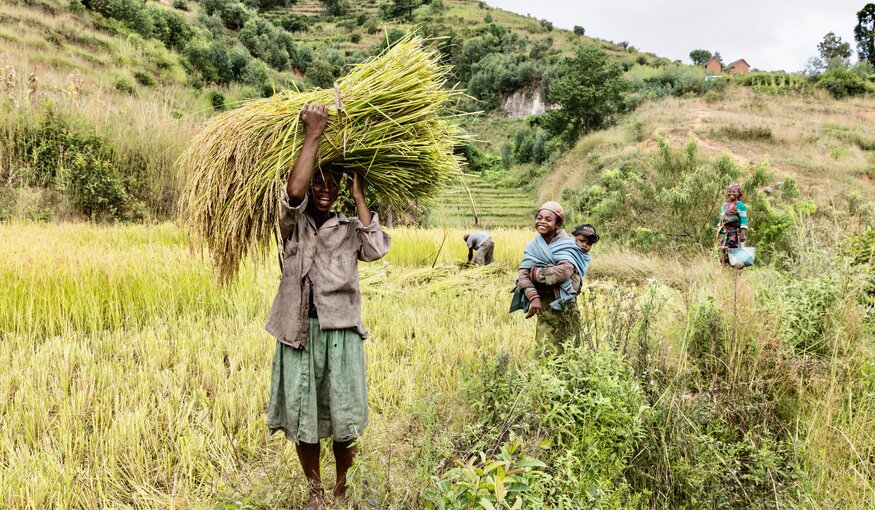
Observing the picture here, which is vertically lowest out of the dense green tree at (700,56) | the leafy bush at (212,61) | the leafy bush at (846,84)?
the leafy bush at (212,61)

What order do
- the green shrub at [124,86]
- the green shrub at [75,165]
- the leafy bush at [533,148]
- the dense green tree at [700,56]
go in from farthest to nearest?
1. the dense green tree at [700,56]
2. the leafy bush at [533,148]
3. the green shrub at [124,86]
4. the green shrub at [75,165]

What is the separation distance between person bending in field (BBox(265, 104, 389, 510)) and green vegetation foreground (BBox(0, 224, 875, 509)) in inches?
7.8

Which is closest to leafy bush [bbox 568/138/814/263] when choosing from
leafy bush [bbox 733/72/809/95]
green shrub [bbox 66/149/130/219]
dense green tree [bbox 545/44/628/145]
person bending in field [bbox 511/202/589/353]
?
person bending in field [bbox 511/202/589/353]

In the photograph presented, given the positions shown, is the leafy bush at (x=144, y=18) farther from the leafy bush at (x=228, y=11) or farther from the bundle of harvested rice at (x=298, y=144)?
the bundle of harvested rice at (x=298, y=144)

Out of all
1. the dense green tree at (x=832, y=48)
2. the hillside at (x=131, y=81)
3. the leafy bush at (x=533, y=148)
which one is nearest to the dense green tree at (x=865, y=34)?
the dense green tree at (x=832, y=48)

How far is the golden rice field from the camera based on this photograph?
2.17 m

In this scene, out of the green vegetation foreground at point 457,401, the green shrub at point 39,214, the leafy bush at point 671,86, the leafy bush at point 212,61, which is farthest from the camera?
the leafy bush at point 671,86

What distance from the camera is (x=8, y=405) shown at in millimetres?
2582

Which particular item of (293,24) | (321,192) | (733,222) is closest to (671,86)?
(733,222)

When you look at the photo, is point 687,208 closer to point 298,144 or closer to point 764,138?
point 298,144

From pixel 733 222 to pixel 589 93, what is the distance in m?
25.5

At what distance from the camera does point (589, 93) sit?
2975 centimetres

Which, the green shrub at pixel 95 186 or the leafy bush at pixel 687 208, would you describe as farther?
the green shrub at pixel 95 186

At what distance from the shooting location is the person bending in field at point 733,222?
21.3 ft
